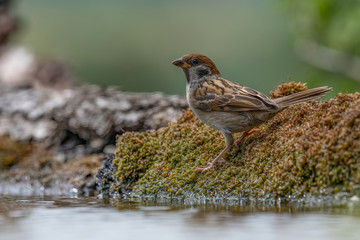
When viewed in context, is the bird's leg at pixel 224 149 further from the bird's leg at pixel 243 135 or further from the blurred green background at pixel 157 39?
the blurred green background at pixel 157 39

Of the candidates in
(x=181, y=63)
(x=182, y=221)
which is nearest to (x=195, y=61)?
(x=181, y=63)

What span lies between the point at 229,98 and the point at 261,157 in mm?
838

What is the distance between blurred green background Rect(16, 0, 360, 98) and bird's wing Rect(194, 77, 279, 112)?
33.9 ft

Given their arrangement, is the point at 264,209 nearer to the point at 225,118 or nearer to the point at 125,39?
the point at 225,118

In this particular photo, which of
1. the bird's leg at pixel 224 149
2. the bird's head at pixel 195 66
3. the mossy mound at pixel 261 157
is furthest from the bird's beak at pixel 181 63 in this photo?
the bird's leg at pixel 224 149

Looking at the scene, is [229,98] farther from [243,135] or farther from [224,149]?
[224,149]

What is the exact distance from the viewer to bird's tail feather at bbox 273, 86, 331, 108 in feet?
17.1

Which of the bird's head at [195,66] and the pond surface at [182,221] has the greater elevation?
the bird's head at [195,66]

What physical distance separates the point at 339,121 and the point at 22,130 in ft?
17.1

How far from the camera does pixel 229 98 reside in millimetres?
5652

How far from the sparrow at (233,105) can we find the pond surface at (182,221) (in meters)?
0.94

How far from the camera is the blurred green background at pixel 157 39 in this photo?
71.9ft

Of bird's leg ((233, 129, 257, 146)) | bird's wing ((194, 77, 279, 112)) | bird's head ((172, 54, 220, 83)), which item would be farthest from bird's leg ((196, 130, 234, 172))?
bird's head ((172, 54, 220, 83))

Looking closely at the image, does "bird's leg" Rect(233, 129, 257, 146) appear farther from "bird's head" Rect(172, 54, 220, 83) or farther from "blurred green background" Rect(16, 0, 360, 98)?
"blurred green background" Rect(16, 0, 360, 98)
